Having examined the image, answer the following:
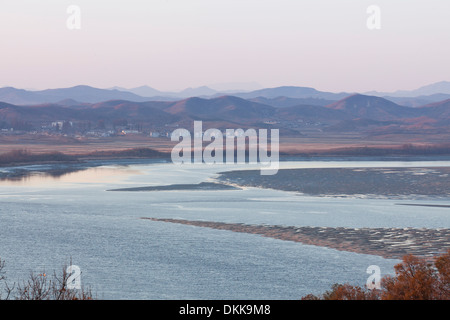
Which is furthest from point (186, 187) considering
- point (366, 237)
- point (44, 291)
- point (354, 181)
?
point (44, 291)

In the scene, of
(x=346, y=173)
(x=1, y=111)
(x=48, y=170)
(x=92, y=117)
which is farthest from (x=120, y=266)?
(x=92, y=117)

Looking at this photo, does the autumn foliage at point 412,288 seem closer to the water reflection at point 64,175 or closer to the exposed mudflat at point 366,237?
the exposed mudflat at point 366,237

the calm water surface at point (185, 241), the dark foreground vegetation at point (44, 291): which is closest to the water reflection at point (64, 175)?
the calm water surface at point (185, 241)

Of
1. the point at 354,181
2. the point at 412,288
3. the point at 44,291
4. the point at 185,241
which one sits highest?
the point at 44,291

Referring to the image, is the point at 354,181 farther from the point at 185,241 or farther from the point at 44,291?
the point at 44,291

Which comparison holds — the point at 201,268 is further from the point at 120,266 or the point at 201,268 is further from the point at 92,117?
the point at 92,117

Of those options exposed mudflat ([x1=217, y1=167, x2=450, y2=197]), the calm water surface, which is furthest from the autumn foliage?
exposed mudflat ([x1=217, y1=167, x2=450, y2=197])

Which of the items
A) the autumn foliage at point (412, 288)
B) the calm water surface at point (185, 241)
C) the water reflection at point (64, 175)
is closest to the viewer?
the autumn foliage at point (412, 288)

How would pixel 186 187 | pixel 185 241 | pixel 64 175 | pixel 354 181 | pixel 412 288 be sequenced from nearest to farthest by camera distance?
1. pixel 412 288
2. pixel 185 241
3. pixel 186 187
4. pixel 354 181
5. pixel 64 175

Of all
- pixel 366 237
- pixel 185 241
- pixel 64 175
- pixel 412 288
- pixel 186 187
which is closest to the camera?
pixel 412 288
